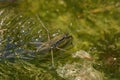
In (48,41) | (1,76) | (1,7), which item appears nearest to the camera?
(1,76)

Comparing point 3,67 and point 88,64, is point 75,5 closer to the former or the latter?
point 88,64

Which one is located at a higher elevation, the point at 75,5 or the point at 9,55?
the point at 75,5

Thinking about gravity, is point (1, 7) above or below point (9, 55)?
above

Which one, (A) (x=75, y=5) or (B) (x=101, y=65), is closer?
(B) (x=101, y=65)

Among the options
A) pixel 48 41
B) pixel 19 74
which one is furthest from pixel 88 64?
→ pixel 19 74

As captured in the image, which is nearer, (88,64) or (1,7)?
(88,64)

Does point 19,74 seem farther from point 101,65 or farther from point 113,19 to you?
point 113,19

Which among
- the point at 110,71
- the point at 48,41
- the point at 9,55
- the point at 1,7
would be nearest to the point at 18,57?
the point at 9,55

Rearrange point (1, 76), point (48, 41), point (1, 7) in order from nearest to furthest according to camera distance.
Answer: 1. point (1, 76)
2. point (48, 41)
3. point (1, 7)

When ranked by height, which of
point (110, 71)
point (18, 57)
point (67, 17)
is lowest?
point (110, 71)
